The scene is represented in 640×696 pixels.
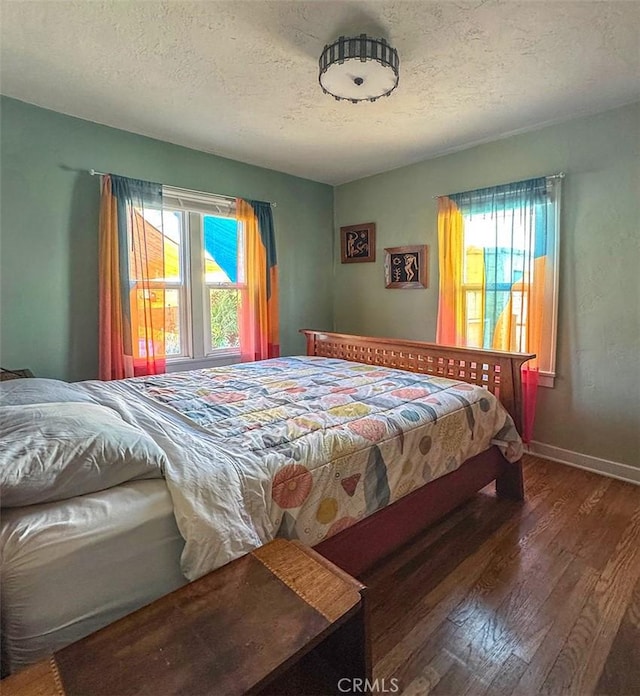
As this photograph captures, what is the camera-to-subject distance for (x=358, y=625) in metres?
0.94

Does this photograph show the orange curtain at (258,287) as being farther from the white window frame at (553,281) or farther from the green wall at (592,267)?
the white window frame at (553,281)

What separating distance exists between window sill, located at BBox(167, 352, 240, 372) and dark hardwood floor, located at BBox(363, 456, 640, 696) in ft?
7.41

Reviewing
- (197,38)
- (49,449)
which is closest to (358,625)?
(49,449)

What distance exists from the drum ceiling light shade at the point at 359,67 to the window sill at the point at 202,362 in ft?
7.45

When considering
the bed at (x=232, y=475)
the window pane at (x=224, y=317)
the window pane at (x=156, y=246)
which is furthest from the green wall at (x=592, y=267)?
the window pane at (x=156, y=246)

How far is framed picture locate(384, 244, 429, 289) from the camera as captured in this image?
3.58 meters

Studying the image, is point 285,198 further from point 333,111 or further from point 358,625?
point 358,625

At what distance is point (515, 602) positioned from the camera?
1562 millimetres

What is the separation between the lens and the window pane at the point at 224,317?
11.5 feet

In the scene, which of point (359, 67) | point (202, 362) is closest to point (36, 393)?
point (202, 362)

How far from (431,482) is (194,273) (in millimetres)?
2508

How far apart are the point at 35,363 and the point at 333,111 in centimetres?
255

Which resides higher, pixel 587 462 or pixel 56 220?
pixel 56 220

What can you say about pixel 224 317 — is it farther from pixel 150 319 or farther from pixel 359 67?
pixel 359 67
